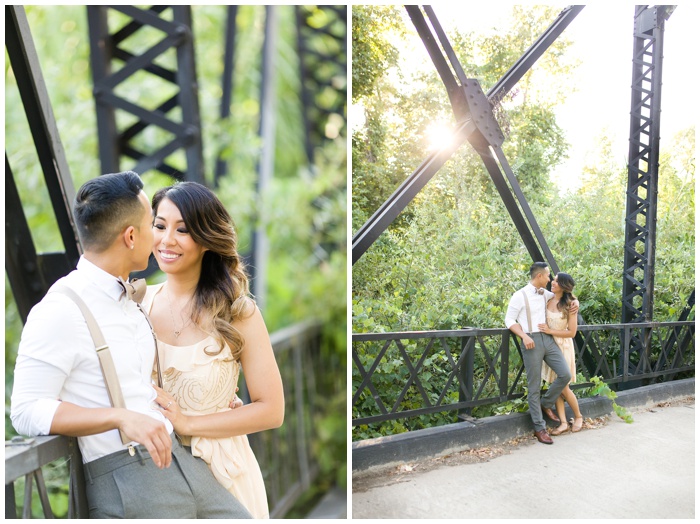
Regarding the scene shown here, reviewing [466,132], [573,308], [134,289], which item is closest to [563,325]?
[573,308]

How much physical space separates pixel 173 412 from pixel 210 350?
0.67ft

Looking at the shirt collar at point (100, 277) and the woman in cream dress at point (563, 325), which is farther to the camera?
the woman in cream dress at point (563, 325)

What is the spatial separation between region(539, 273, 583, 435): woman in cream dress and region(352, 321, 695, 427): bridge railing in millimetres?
197

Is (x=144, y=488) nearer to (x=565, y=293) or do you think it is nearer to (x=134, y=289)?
(x=134, y=289)

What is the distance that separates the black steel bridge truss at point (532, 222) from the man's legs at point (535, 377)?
0.43 feet

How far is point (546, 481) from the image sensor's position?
2656 mm

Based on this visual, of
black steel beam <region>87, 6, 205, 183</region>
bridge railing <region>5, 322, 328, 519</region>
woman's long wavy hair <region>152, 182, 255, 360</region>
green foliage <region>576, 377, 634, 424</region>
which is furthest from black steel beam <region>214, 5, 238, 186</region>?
green foliage <region>576, 377, 634, 424</region>

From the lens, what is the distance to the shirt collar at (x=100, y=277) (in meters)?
1.55

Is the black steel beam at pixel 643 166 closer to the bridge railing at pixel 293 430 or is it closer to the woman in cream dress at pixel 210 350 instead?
the bridge railing at pixel 293 430

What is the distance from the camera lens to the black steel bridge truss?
9.06 feet

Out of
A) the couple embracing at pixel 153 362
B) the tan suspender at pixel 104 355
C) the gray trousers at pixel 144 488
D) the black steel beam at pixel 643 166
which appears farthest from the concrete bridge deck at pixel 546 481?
the tan suspender at pixel 104 355

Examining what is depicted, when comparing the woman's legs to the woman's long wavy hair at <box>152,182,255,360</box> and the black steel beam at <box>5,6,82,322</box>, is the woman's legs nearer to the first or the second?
the woman's long wavy hair at <box>152,182,255,360</box>

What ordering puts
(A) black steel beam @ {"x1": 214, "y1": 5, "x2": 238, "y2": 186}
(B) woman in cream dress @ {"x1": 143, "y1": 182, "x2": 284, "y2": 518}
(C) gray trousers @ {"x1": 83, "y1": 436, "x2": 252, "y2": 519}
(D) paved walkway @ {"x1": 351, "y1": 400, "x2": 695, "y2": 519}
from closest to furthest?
(C) gray trousers @ {"x1": 83, "y1": 436, "x2": 252, "y2": 519}, (B) woman in cream dress @ {"x1": 143, "y1": 182, "x2": 284, "y2": 518}, (D) paved walkway @ {"x1": 351, "y1": 400, "x2": 695, "y2": 519}, (A) black steel beam @ {"x1": 214, "y1": 5, "x2": 238, "y2": 186}

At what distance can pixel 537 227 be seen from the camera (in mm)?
3139
